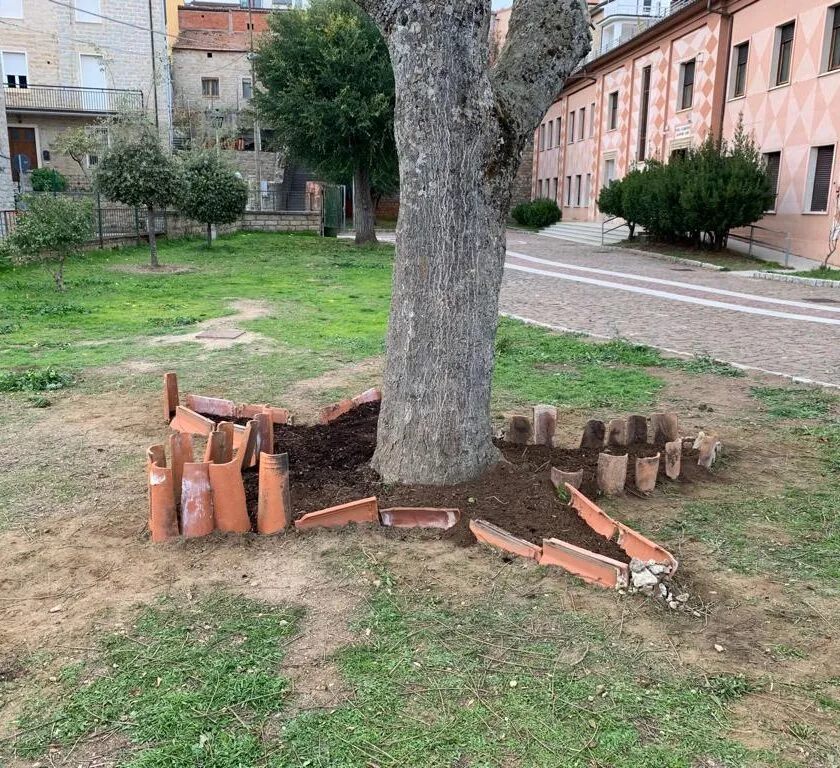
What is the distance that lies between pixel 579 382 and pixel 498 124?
3.71m

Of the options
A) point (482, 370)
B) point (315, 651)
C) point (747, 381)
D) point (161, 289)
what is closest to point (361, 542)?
point (315, 651)

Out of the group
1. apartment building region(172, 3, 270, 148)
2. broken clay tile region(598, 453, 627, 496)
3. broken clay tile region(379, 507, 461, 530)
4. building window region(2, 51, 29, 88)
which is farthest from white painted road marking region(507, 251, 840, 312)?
apartment building region(172, 3, 270, 148)

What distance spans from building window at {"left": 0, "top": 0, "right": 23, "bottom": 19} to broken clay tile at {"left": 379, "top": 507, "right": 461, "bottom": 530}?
3764cm

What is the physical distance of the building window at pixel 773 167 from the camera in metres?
22.3

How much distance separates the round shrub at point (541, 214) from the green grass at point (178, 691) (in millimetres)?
37475

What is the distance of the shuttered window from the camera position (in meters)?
20.2

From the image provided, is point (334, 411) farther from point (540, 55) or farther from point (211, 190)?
point (211, 190)

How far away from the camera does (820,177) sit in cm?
2058

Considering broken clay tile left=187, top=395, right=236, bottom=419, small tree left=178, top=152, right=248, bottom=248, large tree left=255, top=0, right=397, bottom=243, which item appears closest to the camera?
broken clay tile left=187, top=395, right=236, bottom=419

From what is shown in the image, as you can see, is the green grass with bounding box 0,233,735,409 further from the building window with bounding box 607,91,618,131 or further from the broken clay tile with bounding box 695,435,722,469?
the building window with bounding box 607,91,618,131

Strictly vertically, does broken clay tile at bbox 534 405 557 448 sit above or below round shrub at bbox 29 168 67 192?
below

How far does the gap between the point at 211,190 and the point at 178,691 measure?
20.4 meters

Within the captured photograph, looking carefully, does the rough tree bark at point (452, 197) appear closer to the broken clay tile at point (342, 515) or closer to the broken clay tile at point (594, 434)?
the broken clay tile at point (342, 515)

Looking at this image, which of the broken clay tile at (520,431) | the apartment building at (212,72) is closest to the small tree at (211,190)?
the broken clay tile at (520,431)
